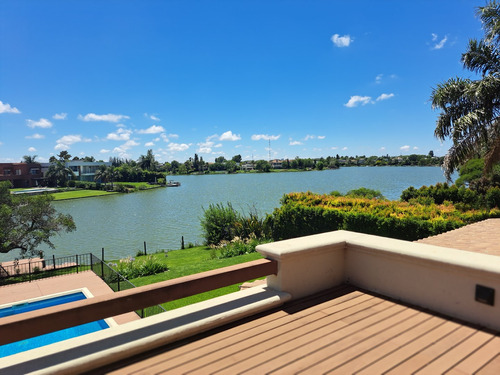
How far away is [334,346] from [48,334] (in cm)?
1169

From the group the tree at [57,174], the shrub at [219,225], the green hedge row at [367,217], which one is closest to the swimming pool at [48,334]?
the green hedge row at [367,217]

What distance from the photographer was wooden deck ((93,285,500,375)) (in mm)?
2158

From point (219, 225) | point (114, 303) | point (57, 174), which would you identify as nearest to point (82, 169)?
point (57, 174)

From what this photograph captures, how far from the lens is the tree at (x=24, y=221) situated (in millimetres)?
19688

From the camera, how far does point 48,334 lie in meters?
10.4

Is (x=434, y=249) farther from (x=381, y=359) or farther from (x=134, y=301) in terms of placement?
(x=134, y=301)

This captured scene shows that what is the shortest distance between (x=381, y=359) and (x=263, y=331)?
0.97m

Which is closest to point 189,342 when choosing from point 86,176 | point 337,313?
point 337,313

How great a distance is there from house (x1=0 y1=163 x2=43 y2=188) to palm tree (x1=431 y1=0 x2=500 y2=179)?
310 feet

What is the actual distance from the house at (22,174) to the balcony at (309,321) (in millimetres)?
95541

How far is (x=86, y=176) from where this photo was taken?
103 meters

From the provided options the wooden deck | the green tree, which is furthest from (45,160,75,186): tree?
the wooden deck

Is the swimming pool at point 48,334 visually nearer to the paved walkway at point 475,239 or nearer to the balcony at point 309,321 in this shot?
the balcony at point 309,321

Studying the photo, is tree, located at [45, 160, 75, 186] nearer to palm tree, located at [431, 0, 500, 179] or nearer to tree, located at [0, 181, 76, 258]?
tree, located at [0, 181, 76, 258]
